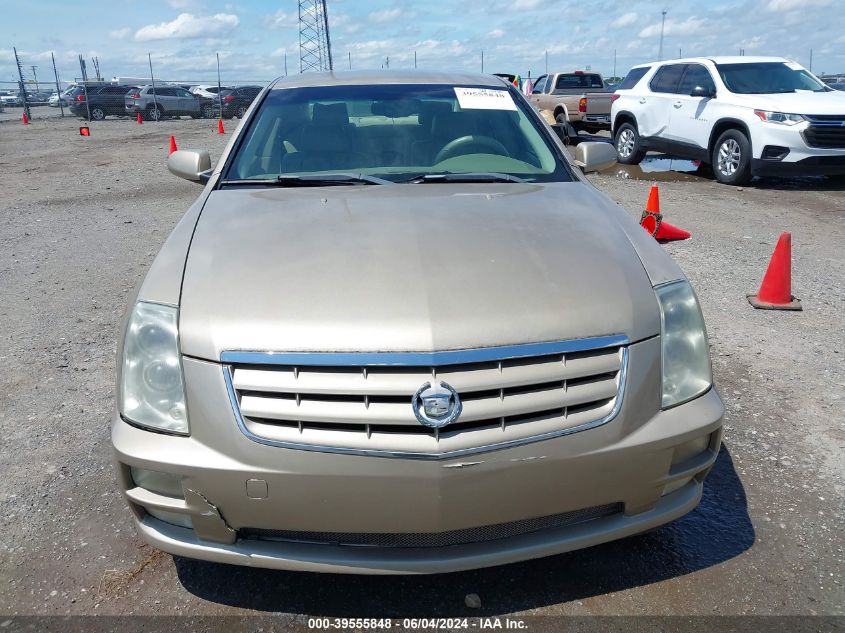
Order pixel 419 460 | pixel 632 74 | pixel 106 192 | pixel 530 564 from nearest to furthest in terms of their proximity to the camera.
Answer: pixel 419 460 < pixel 530 564 < pixel 106 192 < pixel 632 74

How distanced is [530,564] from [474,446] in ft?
2.68

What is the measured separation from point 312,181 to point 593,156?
5.44 feet

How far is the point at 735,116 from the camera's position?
10.7 m

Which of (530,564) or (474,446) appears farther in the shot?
(530,564)

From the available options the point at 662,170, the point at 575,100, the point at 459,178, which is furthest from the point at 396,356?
the point at 575,100

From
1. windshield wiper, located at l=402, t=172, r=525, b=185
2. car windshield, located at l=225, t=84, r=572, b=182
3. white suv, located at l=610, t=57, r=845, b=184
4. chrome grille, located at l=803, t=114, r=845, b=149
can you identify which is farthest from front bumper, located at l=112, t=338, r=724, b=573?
chrome grille, located at l=803, t=114, r=845, b=149

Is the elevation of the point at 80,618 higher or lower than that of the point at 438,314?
lower

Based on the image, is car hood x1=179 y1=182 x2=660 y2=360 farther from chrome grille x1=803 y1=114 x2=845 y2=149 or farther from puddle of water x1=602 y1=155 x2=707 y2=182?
puddle of water x1=602 y1=155 x2=707 y2=182

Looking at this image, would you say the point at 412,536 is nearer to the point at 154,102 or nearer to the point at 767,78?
the point at 767,78

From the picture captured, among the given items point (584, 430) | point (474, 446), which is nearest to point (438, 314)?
point (474, 446)

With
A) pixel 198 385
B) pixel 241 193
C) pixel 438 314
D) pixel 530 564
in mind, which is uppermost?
pixel 241 193

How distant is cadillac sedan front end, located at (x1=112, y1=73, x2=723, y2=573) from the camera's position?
6.46ft

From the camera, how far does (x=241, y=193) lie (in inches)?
122

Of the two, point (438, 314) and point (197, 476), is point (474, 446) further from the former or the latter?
point (197, 476)
